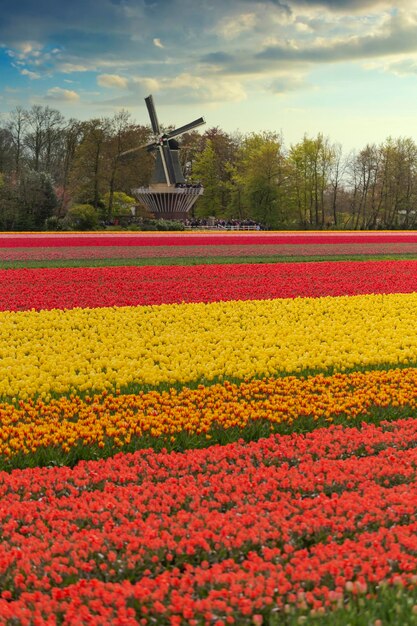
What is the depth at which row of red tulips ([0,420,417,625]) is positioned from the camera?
15.5 ft

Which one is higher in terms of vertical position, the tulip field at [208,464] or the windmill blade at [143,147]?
the windmill blade at [143,147]

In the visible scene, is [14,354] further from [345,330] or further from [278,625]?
[278,625]

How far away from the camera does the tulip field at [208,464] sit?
4777mm

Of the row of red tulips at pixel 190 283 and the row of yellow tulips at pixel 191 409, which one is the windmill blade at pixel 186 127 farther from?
the row of yellow tulips at pixel 191 409

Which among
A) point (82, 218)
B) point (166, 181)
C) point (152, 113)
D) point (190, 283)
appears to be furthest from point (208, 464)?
point (152, 113)

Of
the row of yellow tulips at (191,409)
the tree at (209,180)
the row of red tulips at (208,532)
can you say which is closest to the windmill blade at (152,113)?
the tree at (209,180)

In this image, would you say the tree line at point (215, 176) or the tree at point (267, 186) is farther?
the tree at point (267, 186)

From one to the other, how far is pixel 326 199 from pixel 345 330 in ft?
252

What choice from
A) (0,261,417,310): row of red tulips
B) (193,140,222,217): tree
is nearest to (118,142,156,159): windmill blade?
(193,140,222,217): tree

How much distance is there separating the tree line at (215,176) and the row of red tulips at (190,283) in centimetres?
3523

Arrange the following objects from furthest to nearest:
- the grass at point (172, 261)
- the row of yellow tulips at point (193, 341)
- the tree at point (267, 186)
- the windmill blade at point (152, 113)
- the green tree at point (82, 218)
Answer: the tree at point (267, 186), the windmill blade at point (152, 113), the green tree at point (82, 218), the grass at point (172, 261), the row of yellow tulips at point (193, 341)

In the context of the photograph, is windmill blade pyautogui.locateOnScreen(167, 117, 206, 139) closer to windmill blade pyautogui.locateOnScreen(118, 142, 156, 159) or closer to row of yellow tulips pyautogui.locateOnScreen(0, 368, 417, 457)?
windmill blade pyautogui.locateOnScreen(118, 142, 156, 159)

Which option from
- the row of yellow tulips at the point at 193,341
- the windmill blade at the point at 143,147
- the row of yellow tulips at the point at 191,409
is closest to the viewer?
the row of yellow tulips at the point at 191,409

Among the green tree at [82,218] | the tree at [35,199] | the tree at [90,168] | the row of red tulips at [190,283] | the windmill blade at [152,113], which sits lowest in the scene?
the row of red tulips at [190,283]
